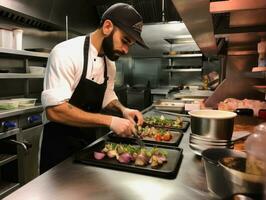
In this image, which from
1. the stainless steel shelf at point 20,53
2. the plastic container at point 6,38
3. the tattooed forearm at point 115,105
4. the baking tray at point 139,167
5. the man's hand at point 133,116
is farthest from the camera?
the plastic container at point 6,38

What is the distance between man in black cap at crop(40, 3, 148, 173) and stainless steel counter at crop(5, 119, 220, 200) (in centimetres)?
34

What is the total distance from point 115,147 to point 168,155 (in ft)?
0.88

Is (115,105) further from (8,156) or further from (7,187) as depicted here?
(7,187)

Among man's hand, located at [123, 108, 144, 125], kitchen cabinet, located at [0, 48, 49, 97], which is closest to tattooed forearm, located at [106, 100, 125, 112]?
man's hand, located at [123, 108, 144, 125]

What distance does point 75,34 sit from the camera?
412 centimetres

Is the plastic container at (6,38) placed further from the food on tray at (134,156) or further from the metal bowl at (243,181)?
the metal bowl at (243,181)

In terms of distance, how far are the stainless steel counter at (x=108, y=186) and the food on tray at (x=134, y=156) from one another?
0.24ft

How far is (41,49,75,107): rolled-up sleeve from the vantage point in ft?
4.08

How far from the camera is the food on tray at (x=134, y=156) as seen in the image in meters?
1.02

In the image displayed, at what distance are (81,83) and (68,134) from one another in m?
0.34

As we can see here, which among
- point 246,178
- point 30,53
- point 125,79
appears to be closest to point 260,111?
point 246,178

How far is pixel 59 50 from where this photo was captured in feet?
4.44

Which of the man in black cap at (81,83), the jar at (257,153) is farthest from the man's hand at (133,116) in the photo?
the jar at (257,153)

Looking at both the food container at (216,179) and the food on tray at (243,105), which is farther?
the food on tray at (243,105)
